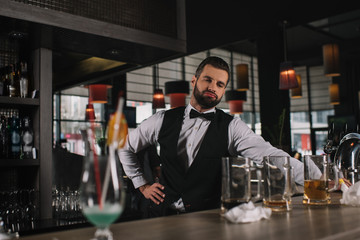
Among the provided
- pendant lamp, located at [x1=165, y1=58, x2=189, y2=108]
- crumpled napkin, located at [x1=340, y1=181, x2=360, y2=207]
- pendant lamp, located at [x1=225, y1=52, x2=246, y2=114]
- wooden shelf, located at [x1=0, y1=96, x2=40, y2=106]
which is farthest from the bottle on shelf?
pendant lamp, located at [x1=225, y1=52, x2=246, y2=114]

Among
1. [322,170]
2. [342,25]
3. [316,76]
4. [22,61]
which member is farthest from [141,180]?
[316,76]

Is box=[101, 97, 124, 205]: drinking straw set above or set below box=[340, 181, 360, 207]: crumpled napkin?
above

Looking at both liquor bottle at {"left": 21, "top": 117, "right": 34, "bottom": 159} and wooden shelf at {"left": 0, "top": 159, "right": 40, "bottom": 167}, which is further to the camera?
liquor bottle at {"left": 21, "top": 117, "right": 34, "bottom": 159}

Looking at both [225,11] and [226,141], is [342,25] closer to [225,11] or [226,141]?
[225,11]

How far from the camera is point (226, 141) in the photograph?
219cm

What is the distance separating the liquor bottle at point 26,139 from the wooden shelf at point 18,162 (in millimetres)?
58

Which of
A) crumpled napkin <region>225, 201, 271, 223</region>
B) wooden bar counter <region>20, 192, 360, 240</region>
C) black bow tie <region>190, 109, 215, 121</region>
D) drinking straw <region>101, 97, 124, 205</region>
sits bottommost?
wooden bar counter <region>20, 192, 360, 240</region>

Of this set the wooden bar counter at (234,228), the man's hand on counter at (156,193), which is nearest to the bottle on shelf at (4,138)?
the man's hand on counter at (156,193)

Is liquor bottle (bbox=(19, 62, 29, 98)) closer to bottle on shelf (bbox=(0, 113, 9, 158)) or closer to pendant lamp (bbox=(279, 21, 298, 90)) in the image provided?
bottle on shelf (bbox=(0, 113, 9, 158))

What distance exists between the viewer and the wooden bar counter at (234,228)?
3.34ft

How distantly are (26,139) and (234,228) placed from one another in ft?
7.50

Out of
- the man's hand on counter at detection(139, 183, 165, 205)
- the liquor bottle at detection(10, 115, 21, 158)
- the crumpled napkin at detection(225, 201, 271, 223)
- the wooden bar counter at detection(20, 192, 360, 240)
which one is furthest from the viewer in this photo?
the liquor bottle at detection(10, 115, 21, 158)

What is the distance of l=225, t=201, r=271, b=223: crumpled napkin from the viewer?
1.18 m

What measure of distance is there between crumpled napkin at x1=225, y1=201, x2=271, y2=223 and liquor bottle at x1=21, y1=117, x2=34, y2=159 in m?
2.21
